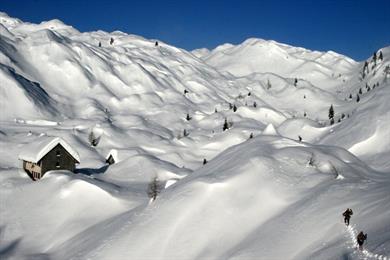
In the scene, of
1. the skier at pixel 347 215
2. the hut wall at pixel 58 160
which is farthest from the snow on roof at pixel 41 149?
the skier at pixel 347 215

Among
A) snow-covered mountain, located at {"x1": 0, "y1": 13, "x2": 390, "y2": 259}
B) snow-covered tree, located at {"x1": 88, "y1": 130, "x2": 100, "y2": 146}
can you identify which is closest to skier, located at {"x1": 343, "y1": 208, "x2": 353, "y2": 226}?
snow-covered mountain, located at {"x1": 0, "y1": 13, "x2": 390, "y2": 259}

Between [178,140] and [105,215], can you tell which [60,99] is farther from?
[105,215]

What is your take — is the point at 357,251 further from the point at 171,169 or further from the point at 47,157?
the point at 171,169

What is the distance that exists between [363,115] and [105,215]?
51.1m

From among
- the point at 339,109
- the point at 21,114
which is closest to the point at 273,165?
the point at 21,114

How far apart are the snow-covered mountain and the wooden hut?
1440 millimetres

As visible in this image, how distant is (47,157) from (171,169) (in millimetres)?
15186

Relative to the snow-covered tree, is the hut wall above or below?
below

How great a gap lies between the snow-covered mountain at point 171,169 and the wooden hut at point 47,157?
1.44 m

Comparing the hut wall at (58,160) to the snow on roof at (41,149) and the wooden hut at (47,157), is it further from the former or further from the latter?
the snow on roof at (41,149)

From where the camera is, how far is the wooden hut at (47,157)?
44.9 m

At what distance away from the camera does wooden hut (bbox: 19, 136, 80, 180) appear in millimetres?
44875

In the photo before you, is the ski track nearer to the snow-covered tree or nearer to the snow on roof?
the snow on roof

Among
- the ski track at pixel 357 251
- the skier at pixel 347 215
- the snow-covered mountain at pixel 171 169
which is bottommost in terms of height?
the ski track at pixel 357 251
